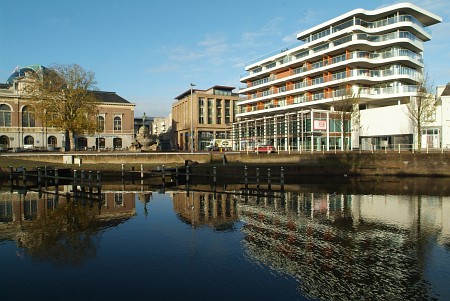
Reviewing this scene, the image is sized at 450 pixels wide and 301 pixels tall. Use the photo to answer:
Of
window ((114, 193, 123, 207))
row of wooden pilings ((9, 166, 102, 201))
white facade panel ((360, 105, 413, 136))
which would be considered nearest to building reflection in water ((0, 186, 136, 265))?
window ((114, 193, 123, 207))

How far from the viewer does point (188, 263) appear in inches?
426

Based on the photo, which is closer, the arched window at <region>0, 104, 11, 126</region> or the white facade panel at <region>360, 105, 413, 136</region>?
the white facade panel at <region>360, 105, 413, 136</region>

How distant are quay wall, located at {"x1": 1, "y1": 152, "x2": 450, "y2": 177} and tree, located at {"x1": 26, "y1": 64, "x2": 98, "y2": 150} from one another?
414 inches

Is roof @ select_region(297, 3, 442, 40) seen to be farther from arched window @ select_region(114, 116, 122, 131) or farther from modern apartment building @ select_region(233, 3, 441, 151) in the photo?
arched window @ select_region(114, 116, 122, 131)

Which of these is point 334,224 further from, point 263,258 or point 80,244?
point 80,244

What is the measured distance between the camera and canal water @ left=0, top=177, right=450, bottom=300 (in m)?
8.79

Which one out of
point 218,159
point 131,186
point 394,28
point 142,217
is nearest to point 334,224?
point 142,217

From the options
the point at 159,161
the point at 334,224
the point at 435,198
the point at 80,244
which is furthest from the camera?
the point at 159,161

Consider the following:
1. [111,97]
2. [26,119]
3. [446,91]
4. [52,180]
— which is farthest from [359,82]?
[26,119]

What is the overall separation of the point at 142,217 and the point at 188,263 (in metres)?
8.09

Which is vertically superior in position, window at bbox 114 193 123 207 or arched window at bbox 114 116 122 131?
arched window at bbox 114 116 122 131

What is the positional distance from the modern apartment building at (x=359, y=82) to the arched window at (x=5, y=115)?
5603 centimetres

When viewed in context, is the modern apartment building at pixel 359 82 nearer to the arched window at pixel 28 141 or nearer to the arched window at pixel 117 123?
the arched window at pixel 117 123

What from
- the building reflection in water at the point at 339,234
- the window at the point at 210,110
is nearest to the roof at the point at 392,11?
the building reflection in water at the point at 339,234
